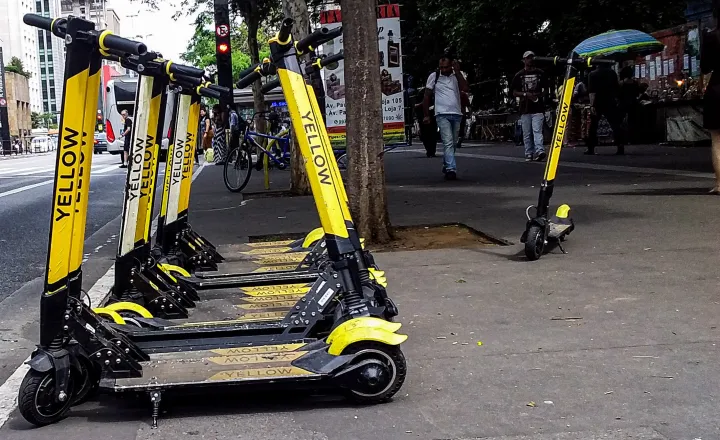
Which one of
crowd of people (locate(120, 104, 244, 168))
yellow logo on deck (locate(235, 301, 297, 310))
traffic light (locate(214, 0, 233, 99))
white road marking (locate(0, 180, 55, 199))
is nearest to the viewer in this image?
yellow logo on deck (locate(235, 301, 297, 310))

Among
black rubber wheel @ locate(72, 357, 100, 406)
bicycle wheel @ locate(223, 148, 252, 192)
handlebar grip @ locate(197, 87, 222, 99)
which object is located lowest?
black rubber wheel @ locate(72, 357, 100, 406)

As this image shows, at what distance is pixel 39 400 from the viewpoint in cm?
381

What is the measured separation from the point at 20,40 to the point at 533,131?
122m

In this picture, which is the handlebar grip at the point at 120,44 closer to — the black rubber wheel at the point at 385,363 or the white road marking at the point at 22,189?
the black rubber wheel at the point at 385,363

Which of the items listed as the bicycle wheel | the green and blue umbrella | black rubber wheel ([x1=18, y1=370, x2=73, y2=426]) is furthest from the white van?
black rubber wheel ([x1=18, y1=370, x2=73, y2=426])

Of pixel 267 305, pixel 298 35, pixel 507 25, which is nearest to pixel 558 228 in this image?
pixel 267 305

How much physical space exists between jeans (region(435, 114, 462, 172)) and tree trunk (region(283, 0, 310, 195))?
2.44 metres

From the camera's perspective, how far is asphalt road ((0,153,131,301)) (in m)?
8.38

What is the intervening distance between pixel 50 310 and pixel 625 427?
2372mm

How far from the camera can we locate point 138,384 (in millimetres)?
3826

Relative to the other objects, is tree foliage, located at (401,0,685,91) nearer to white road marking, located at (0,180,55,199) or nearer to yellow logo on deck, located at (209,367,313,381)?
white road marking, located at (0,180,55,199)

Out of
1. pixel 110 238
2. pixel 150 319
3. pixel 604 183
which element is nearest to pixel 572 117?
pixel 604 183

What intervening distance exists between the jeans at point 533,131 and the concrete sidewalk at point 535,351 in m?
8.06

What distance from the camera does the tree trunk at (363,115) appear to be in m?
8.39
